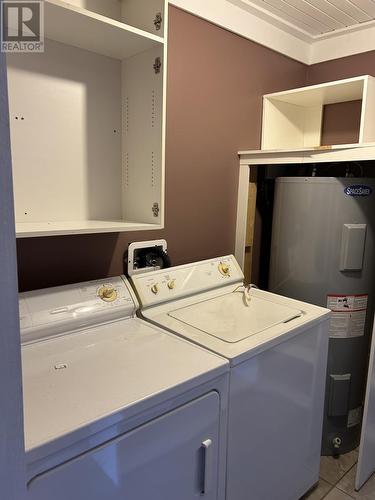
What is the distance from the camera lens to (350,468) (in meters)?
2.05

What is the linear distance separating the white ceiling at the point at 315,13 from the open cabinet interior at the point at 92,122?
33.0 inches

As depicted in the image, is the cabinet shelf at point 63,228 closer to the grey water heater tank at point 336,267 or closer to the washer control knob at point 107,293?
the washer control knob at point 107,293

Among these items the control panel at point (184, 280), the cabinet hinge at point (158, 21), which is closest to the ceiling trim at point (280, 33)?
the cabinet hinge at point (158, 21)

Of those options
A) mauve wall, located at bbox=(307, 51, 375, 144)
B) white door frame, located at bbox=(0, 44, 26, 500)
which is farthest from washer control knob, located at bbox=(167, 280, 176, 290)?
mauve wall, located at bbox=(307, 51, 375, 144)

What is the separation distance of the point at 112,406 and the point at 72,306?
56cm

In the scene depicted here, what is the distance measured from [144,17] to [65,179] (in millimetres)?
705

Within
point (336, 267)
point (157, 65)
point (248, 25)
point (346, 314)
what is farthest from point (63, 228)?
point (248, 25)

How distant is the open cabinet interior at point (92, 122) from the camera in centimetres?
141

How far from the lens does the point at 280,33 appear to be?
2322 millimetres

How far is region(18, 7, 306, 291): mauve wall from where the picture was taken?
64.7 inches

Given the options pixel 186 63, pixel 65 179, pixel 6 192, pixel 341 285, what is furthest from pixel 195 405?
pixel 186 63

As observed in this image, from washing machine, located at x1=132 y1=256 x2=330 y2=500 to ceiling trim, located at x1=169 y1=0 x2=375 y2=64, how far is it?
4.19 ft

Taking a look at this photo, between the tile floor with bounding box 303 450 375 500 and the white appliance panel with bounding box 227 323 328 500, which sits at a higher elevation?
the white appliance panel with bounding box 227 323 328 500

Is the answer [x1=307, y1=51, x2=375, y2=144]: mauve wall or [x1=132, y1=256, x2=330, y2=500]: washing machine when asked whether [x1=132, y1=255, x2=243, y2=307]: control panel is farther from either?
[x1=307, y1=51, x2=375, y2=144]: mauve wall
